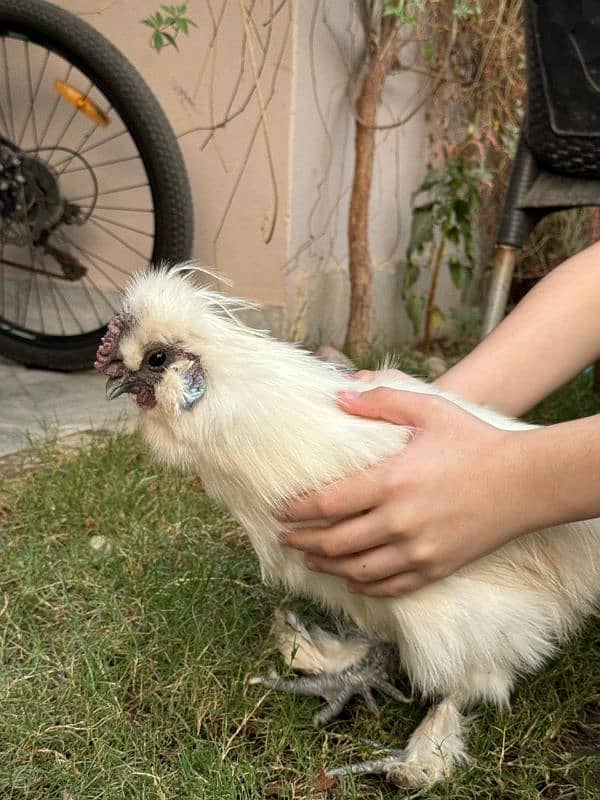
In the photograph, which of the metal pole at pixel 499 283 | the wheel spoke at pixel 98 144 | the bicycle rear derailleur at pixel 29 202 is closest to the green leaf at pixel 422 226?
the metal pole at pixel 499 283

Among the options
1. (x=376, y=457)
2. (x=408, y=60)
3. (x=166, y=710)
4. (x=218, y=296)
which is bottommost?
(x=166, y=710)

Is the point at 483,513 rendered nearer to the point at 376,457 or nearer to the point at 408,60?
the point at 376,457

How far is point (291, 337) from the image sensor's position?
2.75 m

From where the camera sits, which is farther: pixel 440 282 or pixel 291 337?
pixel 440 282

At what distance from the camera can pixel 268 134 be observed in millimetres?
2531

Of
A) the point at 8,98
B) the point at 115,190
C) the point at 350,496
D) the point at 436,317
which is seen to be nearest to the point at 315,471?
the point at 350,496

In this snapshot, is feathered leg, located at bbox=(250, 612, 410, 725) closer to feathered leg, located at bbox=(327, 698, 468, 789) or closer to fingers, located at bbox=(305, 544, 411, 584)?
feathered leg, located at bbox=(327, 698, 468, 789)

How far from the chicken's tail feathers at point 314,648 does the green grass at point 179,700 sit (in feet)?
0.13

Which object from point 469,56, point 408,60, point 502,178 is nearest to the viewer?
point 408,60

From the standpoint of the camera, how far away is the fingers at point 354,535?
3.29 ft

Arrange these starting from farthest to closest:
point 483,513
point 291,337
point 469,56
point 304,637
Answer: point 469,56
point 291,337
point 304,637
point 483,513

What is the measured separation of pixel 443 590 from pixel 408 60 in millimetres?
2432

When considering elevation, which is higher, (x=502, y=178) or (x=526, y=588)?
(x=502, y=178)

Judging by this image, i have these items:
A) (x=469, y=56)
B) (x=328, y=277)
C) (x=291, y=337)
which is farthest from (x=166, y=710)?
(x=469, y=56)
